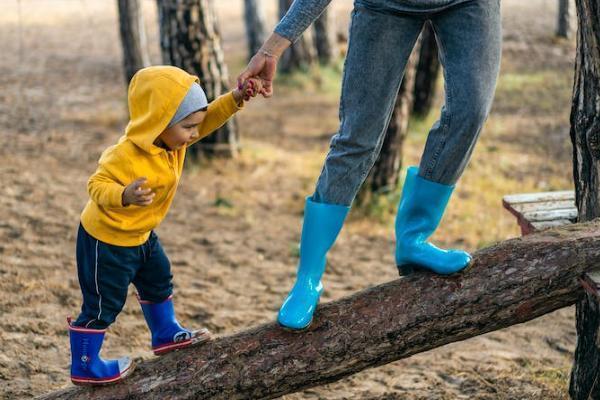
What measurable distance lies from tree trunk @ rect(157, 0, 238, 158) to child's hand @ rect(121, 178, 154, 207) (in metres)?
4.96

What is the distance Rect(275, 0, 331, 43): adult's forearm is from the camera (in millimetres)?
3021

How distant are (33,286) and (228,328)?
3.94 ft

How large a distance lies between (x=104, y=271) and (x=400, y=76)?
4.09 ft

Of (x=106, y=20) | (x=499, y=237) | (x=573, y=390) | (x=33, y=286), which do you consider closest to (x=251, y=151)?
(x=499, y=237)

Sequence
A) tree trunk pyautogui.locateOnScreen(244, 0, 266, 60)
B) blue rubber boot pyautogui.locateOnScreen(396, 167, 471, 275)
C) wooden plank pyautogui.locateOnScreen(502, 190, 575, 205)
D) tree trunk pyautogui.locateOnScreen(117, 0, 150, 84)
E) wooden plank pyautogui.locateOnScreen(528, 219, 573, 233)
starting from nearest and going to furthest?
1. blue rubber boot pyautogui.locateOnScreen(396, 167, 471, 275)
2. wooden plank pyautogui.locateOnScreen(528, 219, 573, 233)
3. wooden plank pyautogui.locateOnScreen(502, 190, 575, 205)
4. tree trunk pyautogui.locateOnScreen(117, 0, 150, 84)
5. tree trunk pyautogui.locateOnScreen(244, 0, 266, 60)

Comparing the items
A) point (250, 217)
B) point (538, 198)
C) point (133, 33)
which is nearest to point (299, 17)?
point (538, 198)

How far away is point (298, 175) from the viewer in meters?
8.09

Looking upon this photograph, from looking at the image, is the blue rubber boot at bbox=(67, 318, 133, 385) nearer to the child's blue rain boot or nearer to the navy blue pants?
the navy blue pants

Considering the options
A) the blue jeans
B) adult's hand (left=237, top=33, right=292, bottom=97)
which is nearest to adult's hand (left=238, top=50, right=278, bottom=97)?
adult's hand (left=237, top=33, right=292, bottom=97)

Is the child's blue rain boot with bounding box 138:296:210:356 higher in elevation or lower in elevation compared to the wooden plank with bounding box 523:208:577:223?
lower

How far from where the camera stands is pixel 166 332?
333 centimetres

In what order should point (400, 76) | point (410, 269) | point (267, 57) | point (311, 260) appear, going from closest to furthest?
point (267, 57)
point (400, 76)
point (311, 260)
point (410, 269)

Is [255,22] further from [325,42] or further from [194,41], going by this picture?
[194,41]

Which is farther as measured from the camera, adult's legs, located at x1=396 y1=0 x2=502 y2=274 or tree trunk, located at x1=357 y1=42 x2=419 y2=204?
tree trunk, located at x1=357 y1=42 x2=419 y2=204
